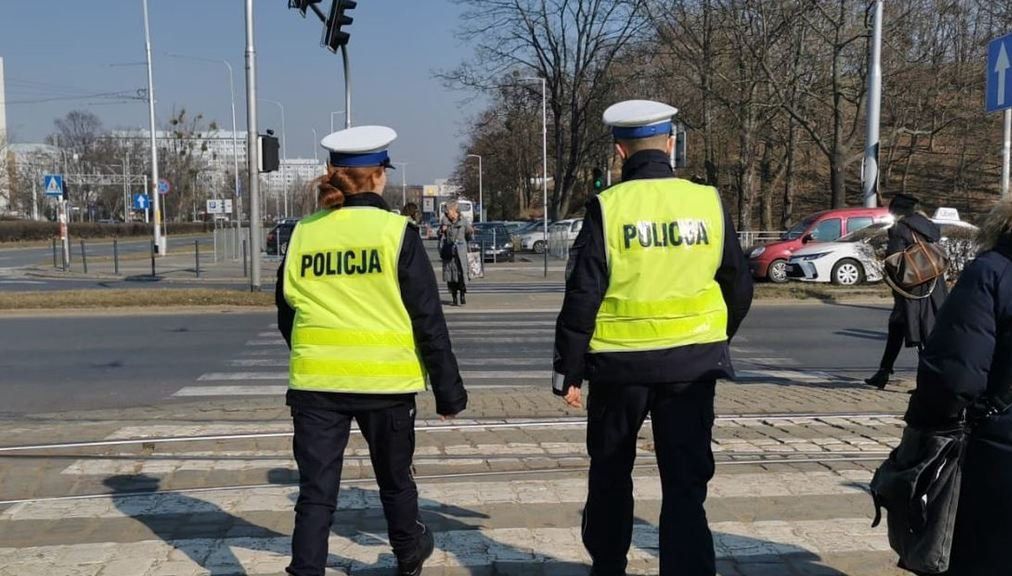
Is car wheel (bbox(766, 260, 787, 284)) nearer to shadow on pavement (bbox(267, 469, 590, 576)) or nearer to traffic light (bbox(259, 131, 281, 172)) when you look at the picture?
traffic light (bbox(259, 131, 281, 172))

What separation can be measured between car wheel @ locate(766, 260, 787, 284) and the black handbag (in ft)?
63.6

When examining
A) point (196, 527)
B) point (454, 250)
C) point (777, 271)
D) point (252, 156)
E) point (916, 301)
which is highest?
point (252, 156)

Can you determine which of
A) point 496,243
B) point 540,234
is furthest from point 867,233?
point 540,234

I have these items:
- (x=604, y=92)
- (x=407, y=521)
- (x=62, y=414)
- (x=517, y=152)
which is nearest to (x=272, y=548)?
(x=407, y=521)

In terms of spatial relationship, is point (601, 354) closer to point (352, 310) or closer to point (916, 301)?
point (352, 310)

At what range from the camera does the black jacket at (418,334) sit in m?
3.30

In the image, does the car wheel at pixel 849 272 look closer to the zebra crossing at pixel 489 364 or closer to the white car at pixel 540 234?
the zebra crossing at pixel 489 364

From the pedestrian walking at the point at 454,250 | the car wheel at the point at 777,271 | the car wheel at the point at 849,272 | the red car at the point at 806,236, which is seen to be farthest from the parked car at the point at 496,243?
the pedestrian walking at the point at 454,250

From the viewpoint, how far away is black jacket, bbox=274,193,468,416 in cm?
330

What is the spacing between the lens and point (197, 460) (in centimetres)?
582

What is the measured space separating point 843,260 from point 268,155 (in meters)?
12.8

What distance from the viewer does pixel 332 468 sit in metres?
3.29

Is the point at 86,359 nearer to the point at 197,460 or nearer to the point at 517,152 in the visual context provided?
the point at 197,460

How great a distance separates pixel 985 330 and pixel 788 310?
13.9m
